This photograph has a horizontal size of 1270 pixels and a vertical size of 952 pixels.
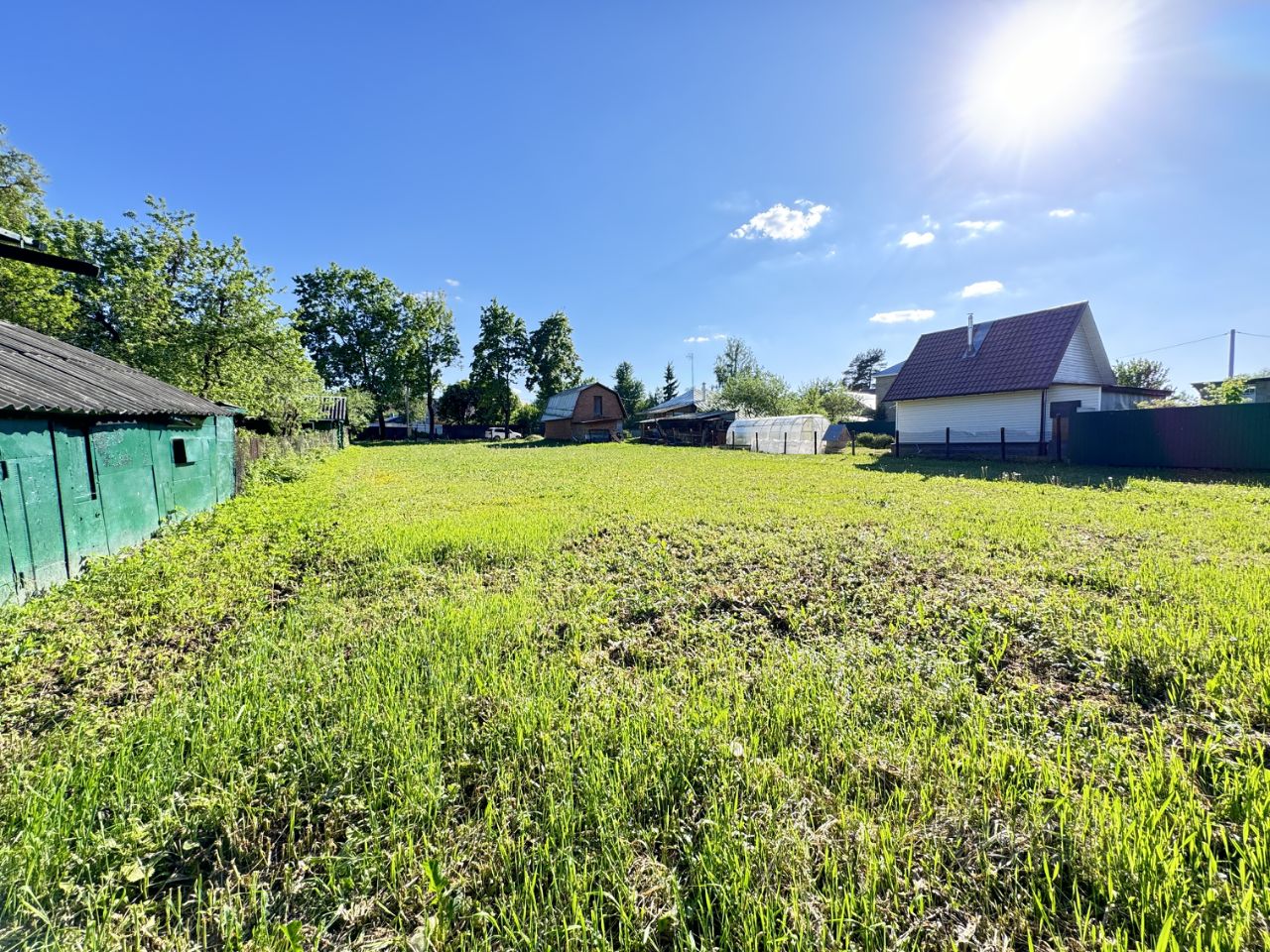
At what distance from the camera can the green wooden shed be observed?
4.66m

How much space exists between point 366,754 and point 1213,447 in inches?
778

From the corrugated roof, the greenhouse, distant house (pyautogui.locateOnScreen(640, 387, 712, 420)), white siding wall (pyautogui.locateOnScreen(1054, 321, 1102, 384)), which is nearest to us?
the corrugated roof

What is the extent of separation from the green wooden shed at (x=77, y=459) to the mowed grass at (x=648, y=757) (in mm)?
554

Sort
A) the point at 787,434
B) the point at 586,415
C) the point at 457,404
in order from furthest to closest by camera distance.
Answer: the point at 457,404 < the point at 586,415 < the point at 787,434

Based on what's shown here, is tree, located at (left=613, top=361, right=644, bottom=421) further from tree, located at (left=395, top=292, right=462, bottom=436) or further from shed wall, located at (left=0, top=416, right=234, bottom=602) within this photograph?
shed wall, located at (left=0, top=416, right=234, bottom=602)

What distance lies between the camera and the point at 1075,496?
9266 mm

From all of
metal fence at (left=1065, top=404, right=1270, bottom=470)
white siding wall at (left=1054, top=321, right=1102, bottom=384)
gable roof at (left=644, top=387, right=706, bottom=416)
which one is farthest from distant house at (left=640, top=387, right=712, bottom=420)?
metal fence at (left=1065, top=404, right=1270, bottom=470)

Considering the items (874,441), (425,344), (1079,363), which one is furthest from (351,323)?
(1079,363)

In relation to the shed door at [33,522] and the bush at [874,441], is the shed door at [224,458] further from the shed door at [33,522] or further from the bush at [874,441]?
the bush at [874,441]

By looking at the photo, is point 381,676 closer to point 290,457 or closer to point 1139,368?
point 290,457

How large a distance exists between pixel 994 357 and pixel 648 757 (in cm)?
2370

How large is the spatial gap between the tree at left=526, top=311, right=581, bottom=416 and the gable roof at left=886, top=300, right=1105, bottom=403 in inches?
1477

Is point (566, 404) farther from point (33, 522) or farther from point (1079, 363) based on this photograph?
point (33, 522)

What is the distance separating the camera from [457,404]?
61656 mm
